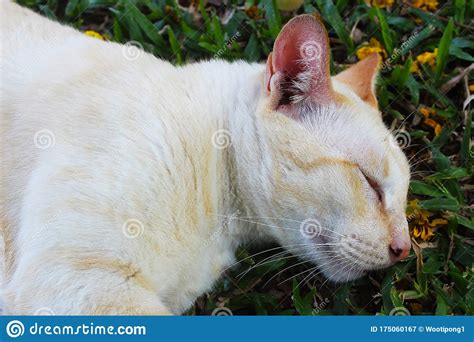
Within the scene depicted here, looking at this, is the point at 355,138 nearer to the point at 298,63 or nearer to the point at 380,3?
the point at 298,63

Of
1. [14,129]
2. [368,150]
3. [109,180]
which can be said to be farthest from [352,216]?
[14,129]

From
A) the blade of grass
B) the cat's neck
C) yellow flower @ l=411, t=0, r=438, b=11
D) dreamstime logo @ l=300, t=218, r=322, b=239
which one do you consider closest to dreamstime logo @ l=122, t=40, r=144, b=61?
the cat's neck

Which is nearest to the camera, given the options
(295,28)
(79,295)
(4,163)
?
(79,295)

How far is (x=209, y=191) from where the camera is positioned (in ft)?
9.93

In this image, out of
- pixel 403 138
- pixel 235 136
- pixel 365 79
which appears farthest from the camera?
pixel 403 138

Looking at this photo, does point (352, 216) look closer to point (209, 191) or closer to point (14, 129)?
point (209, 191)

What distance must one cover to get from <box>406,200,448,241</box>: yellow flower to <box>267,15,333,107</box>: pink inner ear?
1.07 m

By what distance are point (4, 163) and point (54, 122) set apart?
0.37m

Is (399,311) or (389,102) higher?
(389,102)

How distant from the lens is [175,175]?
291 cm
